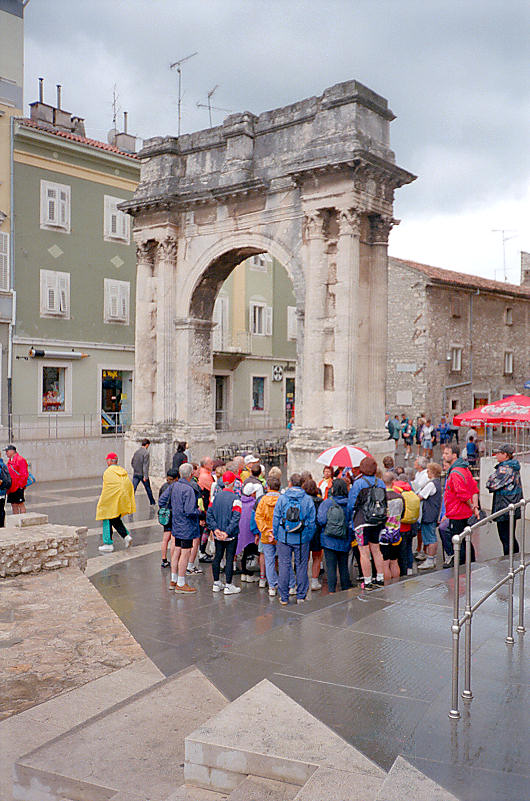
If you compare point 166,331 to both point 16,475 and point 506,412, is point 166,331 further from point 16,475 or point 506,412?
point 506,412

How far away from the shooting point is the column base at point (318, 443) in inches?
616

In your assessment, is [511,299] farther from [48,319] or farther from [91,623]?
[91,623]

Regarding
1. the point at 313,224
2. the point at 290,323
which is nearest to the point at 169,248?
the point at 313,224

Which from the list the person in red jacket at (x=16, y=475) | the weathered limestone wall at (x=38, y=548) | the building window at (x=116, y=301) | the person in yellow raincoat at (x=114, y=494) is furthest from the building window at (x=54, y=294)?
the weathered limestone wall at (x=38, y=548)

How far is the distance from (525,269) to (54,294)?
27411 millimetres

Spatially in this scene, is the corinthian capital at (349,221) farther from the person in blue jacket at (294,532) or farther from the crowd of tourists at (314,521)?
the person in blue jacket at (294,532)

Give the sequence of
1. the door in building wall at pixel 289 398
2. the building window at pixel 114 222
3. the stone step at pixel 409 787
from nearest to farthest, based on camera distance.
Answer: the stone step at pixel 409 787
the building window at pixel 114 222
the door in building wall at pixel 289 398

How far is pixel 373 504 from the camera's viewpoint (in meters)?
Result: 8.84

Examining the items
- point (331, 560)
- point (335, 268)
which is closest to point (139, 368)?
point (335, 268)

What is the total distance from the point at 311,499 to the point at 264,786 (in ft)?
16.2

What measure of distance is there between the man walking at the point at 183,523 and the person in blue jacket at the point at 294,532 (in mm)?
1128

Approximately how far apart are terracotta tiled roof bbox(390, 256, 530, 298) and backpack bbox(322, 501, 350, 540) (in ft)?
78.1

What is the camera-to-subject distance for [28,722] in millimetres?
5203

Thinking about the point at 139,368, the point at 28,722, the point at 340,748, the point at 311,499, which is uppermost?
the point at 139,368
